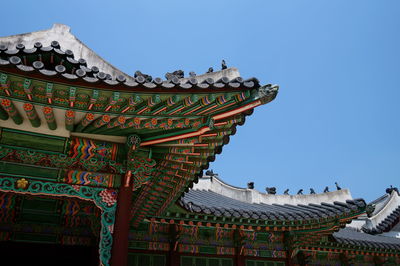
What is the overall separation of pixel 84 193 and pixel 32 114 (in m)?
1.34

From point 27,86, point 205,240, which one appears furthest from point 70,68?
point 205,240

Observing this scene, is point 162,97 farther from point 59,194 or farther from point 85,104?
point 59,194

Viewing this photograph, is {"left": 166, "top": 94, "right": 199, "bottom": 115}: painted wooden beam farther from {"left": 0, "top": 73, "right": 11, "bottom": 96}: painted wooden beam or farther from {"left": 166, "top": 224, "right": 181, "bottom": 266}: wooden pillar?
{"left": 166, "top": 224, "right": 181, "bottom": 266}: wooden pillar

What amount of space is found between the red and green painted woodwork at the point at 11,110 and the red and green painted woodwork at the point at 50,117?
13.8 inches

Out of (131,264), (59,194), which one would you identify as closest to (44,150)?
(59,194)

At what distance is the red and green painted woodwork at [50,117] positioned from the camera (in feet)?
14.2

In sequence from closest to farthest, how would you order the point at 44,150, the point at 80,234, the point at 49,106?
the point at 49,106 → the point at 44,150 → the point at 80,234

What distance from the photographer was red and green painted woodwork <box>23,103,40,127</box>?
13.9ft

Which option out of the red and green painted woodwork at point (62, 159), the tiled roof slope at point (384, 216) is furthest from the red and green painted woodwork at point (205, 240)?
the tiled roof slope at point (384, 216)

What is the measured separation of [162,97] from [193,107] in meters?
0.50

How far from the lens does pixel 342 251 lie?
39.7 feet

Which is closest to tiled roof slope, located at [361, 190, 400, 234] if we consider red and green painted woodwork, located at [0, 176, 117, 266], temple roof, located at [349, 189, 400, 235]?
temple roof, located at [349, 189, 400, 235]

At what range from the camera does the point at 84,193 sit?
4.98 m

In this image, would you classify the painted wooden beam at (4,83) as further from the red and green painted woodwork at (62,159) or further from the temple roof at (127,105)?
the red and green painted woodwork at (62,159)
